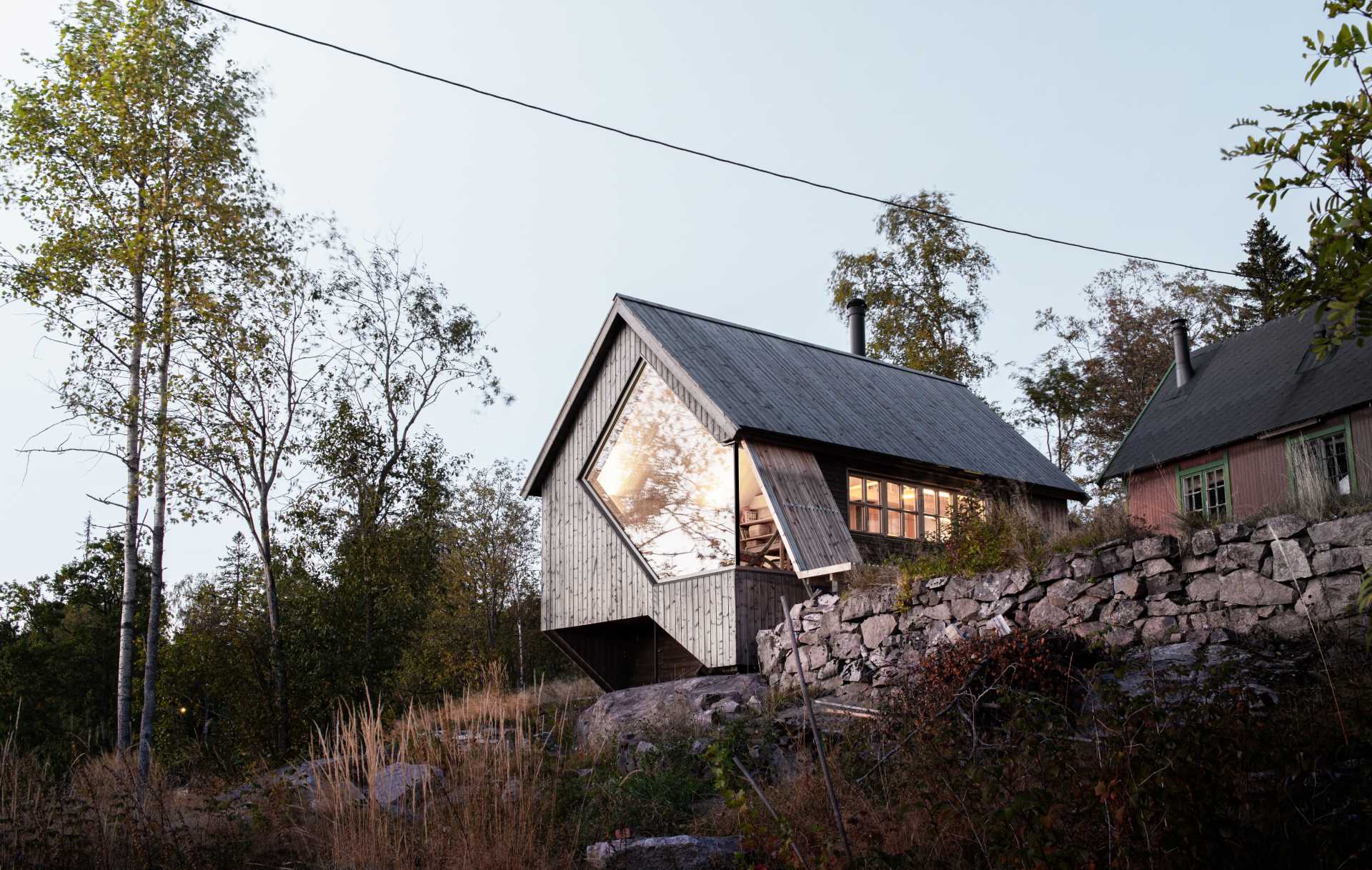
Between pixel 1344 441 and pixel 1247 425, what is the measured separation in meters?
1.74

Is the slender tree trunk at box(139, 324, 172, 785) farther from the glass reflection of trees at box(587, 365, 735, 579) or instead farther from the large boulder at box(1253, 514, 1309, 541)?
the large boulder at box(1253, 514, 1309, 541)

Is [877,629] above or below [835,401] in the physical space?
below

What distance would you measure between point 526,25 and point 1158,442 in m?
15.0

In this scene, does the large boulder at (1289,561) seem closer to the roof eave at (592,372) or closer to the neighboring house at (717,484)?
the neighboring house at (717,484)

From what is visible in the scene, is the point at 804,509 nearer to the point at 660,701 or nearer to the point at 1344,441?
the point at 660,701

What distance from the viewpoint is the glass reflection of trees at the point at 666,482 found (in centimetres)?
1370

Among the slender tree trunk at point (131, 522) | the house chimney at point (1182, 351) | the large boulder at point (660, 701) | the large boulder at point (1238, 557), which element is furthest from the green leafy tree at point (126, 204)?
the house chimney at point (1182, 351)

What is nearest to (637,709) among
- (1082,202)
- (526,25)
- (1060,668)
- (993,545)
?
(993,545)

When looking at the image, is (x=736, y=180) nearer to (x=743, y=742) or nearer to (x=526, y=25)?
(x=526, y=25)

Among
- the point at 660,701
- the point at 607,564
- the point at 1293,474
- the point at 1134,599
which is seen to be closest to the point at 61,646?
the point at 607,564

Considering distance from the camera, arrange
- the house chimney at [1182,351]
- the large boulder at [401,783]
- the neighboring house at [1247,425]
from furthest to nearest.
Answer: the house chimney at [1182,351]
the neighboring house at [1247,425]
the large boulder at [401,783]

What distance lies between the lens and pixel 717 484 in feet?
45.3

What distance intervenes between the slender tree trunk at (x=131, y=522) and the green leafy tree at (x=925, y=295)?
1936 centimetres

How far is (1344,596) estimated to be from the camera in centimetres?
796
